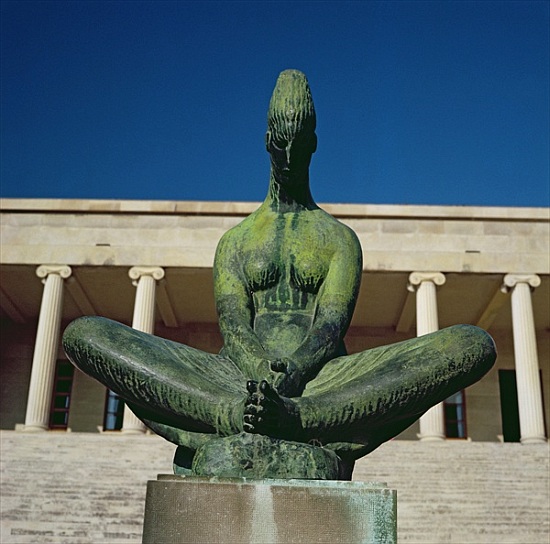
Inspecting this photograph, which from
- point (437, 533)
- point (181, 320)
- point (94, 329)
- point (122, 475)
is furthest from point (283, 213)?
point (181, 320)

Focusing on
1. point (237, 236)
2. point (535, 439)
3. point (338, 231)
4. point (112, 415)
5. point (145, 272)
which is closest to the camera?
point (338, 231)

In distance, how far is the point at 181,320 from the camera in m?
34.1

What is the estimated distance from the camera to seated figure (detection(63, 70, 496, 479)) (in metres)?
4.79

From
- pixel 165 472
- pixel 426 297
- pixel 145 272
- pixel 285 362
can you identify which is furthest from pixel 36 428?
pixel 285 362

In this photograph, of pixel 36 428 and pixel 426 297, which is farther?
pixel 426 297

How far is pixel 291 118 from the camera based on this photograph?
5.45 meters

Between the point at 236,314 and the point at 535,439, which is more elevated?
the point at 535,439

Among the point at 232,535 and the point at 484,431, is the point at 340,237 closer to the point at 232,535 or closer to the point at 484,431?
the point at 232,535

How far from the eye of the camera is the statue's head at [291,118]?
17.9 ft

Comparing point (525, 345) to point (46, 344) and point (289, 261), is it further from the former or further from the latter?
point (289, 261)

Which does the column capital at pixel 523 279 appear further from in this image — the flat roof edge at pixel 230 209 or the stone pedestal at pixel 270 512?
the stone pedestal at pixel 270 512

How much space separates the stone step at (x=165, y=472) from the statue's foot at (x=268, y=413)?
998 centimetres

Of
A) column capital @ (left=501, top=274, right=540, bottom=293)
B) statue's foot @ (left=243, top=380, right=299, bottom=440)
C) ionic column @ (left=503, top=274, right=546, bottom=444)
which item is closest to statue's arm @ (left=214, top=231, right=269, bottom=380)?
statue's foot @ (left=243, top=380, right=299, bottom=440)

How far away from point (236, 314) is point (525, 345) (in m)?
23.1
